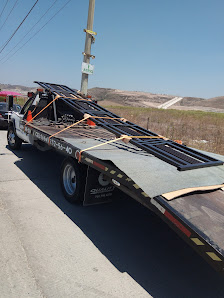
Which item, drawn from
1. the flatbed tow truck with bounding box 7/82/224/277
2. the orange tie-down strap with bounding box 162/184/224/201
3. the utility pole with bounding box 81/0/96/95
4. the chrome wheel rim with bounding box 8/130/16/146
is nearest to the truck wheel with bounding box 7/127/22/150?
the chrome wheel rim with bounding box 8/130/16/146

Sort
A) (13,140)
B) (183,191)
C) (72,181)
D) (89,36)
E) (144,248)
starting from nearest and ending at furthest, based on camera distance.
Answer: (183,191), (144,248), (72,181), (13,140), (89,36)

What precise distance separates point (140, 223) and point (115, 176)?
138 centimetres

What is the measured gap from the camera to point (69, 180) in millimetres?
4602

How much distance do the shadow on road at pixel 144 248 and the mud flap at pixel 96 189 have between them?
0.85ft

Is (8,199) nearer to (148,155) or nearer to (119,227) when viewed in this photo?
(119,227)

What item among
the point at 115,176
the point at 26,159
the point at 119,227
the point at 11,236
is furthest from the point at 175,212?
the point at 26,159

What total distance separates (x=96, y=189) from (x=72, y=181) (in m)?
0.72

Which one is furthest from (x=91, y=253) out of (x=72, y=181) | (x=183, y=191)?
(x=72, y=181)

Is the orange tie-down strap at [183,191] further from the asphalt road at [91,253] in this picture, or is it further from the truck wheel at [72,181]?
the truck wheel at [72,181]

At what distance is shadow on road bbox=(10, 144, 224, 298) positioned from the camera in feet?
8.91

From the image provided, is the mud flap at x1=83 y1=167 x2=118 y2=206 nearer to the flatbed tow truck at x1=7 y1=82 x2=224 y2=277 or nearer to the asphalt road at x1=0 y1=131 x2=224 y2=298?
the flatbed tow truck at x1=7 y1=82 x2=224 y2=277

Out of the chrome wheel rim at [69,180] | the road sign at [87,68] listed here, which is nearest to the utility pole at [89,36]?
the road sign at [87,68]

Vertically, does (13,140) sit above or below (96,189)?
below

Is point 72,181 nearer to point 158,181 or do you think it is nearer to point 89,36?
point 158,181
